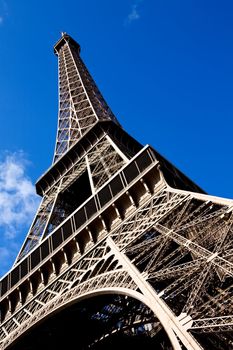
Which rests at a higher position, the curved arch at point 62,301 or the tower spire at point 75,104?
the tower spire at point 75,104

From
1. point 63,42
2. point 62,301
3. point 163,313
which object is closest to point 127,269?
point 163,313

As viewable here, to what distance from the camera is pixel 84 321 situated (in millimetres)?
20281

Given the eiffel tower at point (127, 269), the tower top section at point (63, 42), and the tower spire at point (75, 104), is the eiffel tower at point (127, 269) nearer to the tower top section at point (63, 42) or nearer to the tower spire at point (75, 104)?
the tower spire at point (75, 104)

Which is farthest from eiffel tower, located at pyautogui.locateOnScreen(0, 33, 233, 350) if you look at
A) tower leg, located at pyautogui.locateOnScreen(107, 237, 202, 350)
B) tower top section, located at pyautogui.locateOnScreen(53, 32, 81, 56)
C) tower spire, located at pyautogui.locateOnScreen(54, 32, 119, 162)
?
tower top section, located at pyautogui.locateOnScreen(53, 32, 81, 56)

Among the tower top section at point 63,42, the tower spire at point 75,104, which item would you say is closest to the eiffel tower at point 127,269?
the tower spire at point 75,104

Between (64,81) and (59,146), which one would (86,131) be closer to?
(59,146)

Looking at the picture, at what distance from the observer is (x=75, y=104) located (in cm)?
3916

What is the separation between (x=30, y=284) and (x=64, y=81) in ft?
91.2

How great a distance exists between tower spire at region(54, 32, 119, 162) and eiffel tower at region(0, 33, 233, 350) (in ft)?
19.9

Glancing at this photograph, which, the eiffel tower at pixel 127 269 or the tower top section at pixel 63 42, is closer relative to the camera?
the eiffel tower at pixel 127 269

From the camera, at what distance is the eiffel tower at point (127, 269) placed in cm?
1125

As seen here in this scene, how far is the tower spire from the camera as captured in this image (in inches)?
1398

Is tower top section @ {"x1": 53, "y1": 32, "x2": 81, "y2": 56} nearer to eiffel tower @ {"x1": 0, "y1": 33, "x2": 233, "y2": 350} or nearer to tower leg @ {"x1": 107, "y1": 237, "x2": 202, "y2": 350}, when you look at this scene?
eiffel tower @ {"x1": 0, "y1": 33, "x2": 233, "y2": 350}

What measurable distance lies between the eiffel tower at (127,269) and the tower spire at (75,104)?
239 inches
